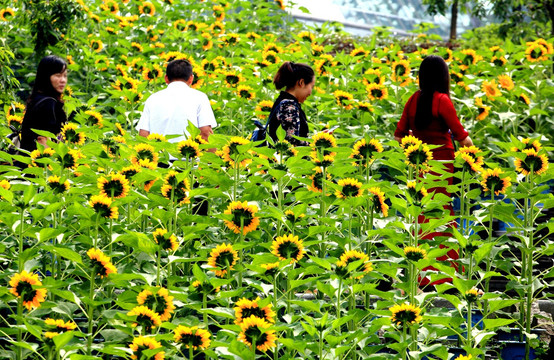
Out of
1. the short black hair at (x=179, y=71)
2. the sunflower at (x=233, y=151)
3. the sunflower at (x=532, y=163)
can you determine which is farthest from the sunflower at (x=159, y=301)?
the short black hair at (x=179, y=71)

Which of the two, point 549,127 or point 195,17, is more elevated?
point 195,17

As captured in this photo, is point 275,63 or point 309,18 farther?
point 309,18

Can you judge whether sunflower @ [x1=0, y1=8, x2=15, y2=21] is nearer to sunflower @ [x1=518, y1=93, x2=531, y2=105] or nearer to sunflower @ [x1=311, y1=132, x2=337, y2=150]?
sunflower @ [x1=518, y1=93, x2=531, y2=105]

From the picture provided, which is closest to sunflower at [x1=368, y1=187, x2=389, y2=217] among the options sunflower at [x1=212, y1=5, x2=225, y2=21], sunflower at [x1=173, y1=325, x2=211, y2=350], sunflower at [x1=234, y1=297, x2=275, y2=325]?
sunflower at [x1=234, y1=297, x2=275, y2=325]

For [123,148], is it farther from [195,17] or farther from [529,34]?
[529,34]

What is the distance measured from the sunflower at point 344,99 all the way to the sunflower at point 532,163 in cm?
198

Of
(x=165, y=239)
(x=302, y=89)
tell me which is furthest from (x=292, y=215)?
(x=302, y=89)

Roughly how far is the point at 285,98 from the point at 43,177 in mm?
1597

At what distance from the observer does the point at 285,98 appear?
4.80 metres

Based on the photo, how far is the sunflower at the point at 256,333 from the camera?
2.58 meters

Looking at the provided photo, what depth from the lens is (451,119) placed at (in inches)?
195

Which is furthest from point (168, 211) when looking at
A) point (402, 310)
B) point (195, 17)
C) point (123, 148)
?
point (195, 17)

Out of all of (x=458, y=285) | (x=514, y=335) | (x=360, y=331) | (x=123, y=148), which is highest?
(x=123, y=148)

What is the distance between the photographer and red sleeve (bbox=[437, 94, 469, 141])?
16.2 feet
